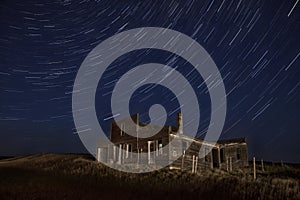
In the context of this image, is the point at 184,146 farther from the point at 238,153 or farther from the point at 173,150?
the point at 238,153

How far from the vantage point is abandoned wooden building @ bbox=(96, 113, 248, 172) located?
25.0 metres

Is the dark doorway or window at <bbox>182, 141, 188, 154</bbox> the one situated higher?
window at <bbox>182, 141, 188, 154</bbox>

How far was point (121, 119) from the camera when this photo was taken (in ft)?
95.1

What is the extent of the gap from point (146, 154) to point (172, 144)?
2.66m

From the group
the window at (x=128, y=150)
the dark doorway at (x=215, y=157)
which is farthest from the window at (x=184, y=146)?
the dark doorway at (x=215, y=157)

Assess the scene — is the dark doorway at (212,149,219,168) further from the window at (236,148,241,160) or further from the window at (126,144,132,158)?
the window at (126,144,132,158)

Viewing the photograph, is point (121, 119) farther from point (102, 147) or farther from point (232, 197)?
point (232, 197)

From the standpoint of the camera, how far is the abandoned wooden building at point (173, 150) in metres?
25.0

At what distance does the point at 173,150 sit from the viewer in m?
24.9

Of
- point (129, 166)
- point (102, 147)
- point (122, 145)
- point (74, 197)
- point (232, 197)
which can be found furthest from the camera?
point (102, 147)

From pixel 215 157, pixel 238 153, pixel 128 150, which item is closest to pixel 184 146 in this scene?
pixel 128 150

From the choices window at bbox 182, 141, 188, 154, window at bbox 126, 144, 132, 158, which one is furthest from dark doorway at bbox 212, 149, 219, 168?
window at bbox 126, 144, 132, 158

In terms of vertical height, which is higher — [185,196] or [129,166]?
[185,196]

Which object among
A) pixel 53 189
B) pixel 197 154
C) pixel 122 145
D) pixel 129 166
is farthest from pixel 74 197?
pixel 197 154
